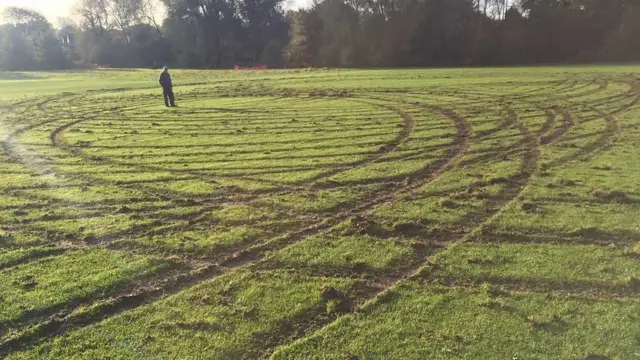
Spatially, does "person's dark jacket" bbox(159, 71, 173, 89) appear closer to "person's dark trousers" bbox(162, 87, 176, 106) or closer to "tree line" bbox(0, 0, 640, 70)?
"person's dark trousers" bbox(162, 87, 176, 106)

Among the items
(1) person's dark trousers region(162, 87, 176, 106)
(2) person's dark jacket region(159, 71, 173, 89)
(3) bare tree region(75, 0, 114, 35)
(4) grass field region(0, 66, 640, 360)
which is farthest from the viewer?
(3) bare tree region(75, 0, 114, 35)

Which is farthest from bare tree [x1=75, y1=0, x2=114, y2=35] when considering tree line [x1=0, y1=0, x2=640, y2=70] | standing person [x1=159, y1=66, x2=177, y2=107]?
standing person [x1=159, y1=66, x2=177, y2=107]

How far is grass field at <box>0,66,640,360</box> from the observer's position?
5801mm

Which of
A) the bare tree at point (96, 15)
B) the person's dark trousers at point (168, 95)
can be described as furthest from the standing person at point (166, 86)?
the bare tree at point (96, 15)

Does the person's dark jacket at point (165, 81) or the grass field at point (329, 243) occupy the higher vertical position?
the person's dark jacket at point (165, 81)

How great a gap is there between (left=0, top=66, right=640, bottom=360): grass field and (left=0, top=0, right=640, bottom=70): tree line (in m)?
48.1

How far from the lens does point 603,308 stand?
6090mm

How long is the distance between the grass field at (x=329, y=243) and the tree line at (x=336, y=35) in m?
48.1

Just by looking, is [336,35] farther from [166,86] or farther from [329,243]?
[329,243]

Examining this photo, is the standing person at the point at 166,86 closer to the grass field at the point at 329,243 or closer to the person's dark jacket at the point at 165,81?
the person's dark jacket at the point at 165,81

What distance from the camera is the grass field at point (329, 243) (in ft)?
19.0

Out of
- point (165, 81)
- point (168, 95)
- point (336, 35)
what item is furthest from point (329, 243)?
point (336, 35)

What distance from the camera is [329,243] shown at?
328 inches

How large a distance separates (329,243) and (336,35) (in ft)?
210
